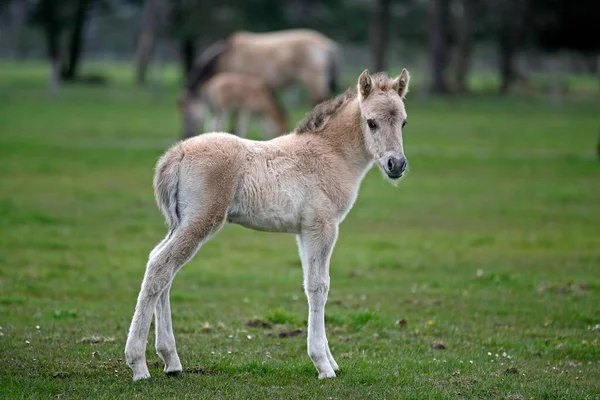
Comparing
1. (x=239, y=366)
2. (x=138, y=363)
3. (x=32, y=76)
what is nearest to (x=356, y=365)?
(x=239, y=366)

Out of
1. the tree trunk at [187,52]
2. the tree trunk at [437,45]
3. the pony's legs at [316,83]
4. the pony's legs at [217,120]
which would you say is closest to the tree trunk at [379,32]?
the tree trunk at [437,45]

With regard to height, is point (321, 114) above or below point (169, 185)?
above

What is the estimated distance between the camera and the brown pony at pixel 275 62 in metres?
29.2

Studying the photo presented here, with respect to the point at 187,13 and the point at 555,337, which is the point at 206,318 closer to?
the point at 555,337

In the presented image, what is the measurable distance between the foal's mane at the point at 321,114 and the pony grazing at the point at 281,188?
0.04ft

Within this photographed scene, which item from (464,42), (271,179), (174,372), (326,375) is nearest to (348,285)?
(326,375)

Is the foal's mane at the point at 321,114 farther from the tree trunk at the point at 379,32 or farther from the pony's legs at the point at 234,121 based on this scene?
the tree trunk at the point at 379,32

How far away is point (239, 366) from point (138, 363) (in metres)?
1.06

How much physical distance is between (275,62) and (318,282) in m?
21.4

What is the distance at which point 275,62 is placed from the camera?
29359 millimetres

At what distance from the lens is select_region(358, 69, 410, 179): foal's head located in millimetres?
8641

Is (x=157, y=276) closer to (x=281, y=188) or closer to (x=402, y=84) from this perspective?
(x=281, y=188)

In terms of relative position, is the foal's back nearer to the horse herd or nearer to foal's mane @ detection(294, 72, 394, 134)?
the horse herd

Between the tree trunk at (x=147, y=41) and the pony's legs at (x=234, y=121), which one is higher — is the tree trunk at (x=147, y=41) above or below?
below
